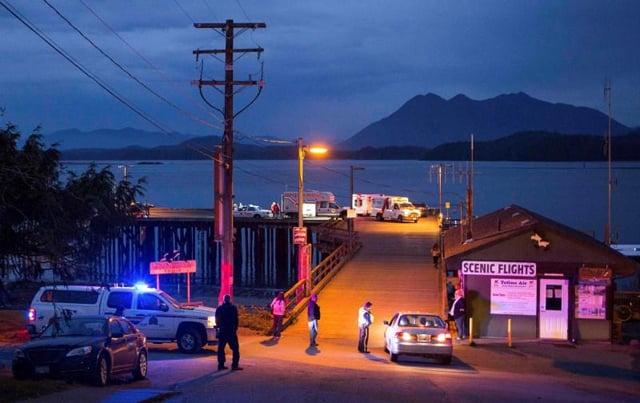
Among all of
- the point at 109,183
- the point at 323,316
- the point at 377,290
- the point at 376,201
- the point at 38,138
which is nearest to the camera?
the point at 38,138

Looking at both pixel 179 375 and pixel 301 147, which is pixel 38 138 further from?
pixel 301 147

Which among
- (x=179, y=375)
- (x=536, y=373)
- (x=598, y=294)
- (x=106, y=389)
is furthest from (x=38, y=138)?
(x=598, y=294)

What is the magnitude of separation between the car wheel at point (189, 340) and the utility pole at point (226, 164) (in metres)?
6.55

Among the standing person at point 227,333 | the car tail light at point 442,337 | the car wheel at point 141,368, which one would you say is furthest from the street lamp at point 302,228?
the car wheel at point 141,368

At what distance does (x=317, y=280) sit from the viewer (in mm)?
35312

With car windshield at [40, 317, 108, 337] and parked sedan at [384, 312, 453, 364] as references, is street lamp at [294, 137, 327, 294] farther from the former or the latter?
car windshield at [40, 317, 108, 337]

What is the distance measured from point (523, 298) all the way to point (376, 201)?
1883 inches

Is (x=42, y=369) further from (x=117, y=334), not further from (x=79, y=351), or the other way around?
(x=117, y=334)

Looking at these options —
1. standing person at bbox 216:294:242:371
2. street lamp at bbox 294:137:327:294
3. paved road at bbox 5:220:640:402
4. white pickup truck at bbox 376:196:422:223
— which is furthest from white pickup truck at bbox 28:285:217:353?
white pickup truck at bbox 376:196:422:223

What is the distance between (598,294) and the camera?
26.1 metres

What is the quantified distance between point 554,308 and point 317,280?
1163 centimetres

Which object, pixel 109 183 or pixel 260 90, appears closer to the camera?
pixel 109 183

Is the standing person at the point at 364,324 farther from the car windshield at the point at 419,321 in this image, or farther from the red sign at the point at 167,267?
the red sign at the point at 167,267

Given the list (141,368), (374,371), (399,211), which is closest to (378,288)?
(374,371)
